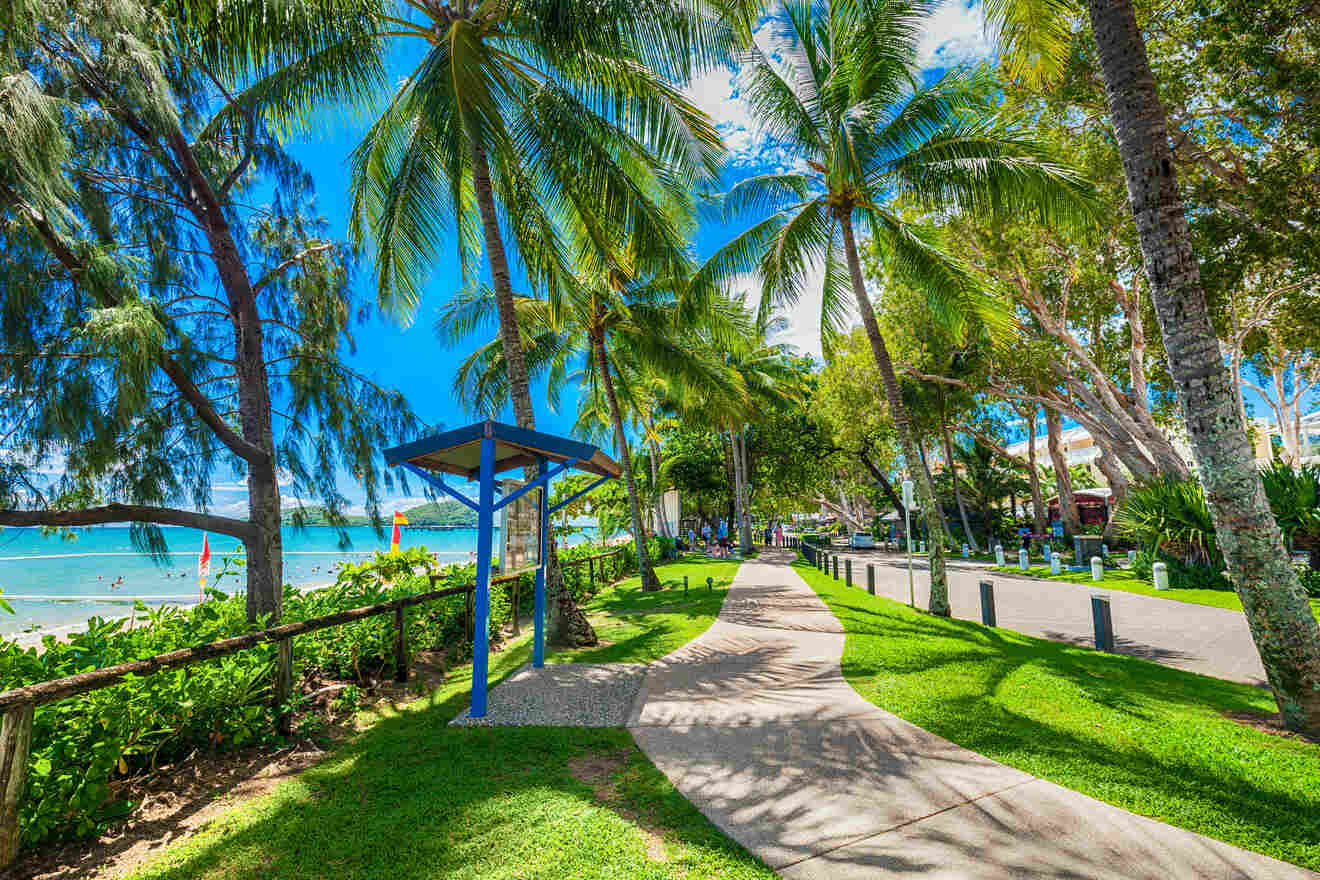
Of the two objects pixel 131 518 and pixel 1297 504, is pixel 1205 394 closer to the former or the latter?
pixel 131 518

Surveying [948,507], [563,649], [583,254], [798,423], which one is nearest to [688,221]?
[583,254]

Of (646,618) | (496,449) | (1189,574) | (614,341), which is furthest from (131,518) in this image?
(1189,574)

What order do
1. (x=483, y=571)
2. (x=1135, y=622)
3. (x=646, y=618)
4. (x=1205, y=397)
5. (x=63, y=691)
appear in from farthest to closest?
1. (x=646, y=618)
2. (x=1135, y=622)
3. (x=483, y=571)
4. (x=1205, y=397)
5. (x=63, y=691)

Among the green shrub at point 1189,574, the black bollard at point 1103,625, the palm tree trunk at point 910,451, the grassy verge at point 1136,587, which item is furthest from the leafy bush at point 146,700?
the green shrub at point 1189,574

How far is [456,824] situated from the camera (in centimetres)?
333

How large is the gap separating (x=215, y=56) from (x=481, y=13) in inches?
128

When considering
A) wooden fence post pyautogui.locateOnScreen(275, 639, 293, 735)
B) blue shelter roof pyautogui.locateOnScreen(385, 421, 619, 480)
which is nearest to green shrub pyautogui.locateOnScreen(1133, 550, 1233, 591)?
blue shelter roof pyautogui.locateOnScreen(385, 421, 619, 480)

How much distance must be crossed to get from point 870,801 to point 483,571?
12.6 ft

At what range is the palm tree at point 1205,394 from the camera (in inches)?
163

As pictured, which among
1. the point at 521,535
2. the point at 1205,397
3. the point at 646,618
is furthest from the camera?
the point at 646,618

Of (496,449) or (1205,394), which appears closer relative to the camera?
(1205,394)

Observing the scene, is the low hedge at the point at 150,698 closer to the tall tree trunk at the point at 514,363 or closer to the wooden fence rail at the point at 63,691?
the wooden fence rail at the point at 63,691

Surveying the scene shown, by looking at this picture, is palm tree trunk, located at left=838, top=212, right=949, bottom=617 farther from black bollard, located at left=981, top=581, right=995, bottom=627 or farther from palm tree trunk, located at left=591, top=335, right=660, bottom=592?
palm tree trunk, located at left=591, top=335, right=660, bottom=592

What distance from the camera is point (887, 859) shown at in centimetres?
286
